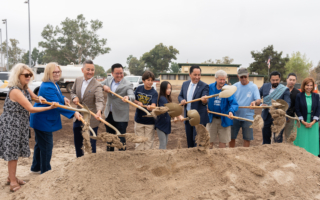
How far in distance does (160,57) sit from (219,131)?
4792 centimetres

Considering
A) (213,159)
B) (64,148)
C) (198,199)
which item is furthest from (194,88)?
(64,148)

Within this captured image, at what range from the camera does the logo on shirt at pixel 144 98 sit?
3537mm

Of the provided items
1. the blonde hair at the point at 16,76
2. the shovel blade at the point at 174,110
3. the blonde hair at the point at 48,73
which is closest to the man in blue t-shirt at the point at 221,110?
the shovel blade at the point at 174,110

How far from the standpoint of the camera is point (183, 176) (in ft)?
8.59

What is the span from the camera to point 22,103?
259 centimetres

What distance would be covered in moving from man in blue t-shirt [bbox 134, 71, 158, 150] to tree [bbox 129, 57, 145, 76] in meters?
55.8

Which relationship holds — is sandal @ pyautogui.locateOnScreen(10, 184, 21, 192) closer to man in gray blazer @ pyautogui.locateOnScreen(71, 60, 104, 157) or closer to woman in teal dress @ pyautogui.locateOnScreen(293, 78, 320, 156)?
man in gray blazer @ pyautogui.locateOnScreen(71, 60, 104, 157)

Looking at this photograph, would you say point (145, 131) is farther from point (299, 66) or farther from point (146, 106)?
point (299, 66)

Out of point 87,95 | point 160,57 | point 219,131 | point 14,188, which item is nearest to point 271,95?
point 219,131

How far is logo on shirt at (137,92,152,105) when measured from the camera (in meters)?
3.54

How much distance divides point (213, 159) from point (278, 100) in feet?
4.97

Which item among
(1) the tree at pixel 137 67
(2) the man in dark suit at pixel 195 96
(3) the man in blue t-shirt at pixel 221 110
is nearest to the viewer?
(2) the man in dark suit at pixel 195 96

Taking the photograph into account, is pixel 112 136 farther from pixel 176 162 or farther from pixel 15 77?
pixel 15 77

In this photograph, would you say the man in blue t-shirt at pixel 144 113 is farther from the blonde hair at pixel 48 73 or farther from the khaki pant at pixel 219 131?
the blonde hair at pixel 48 73
